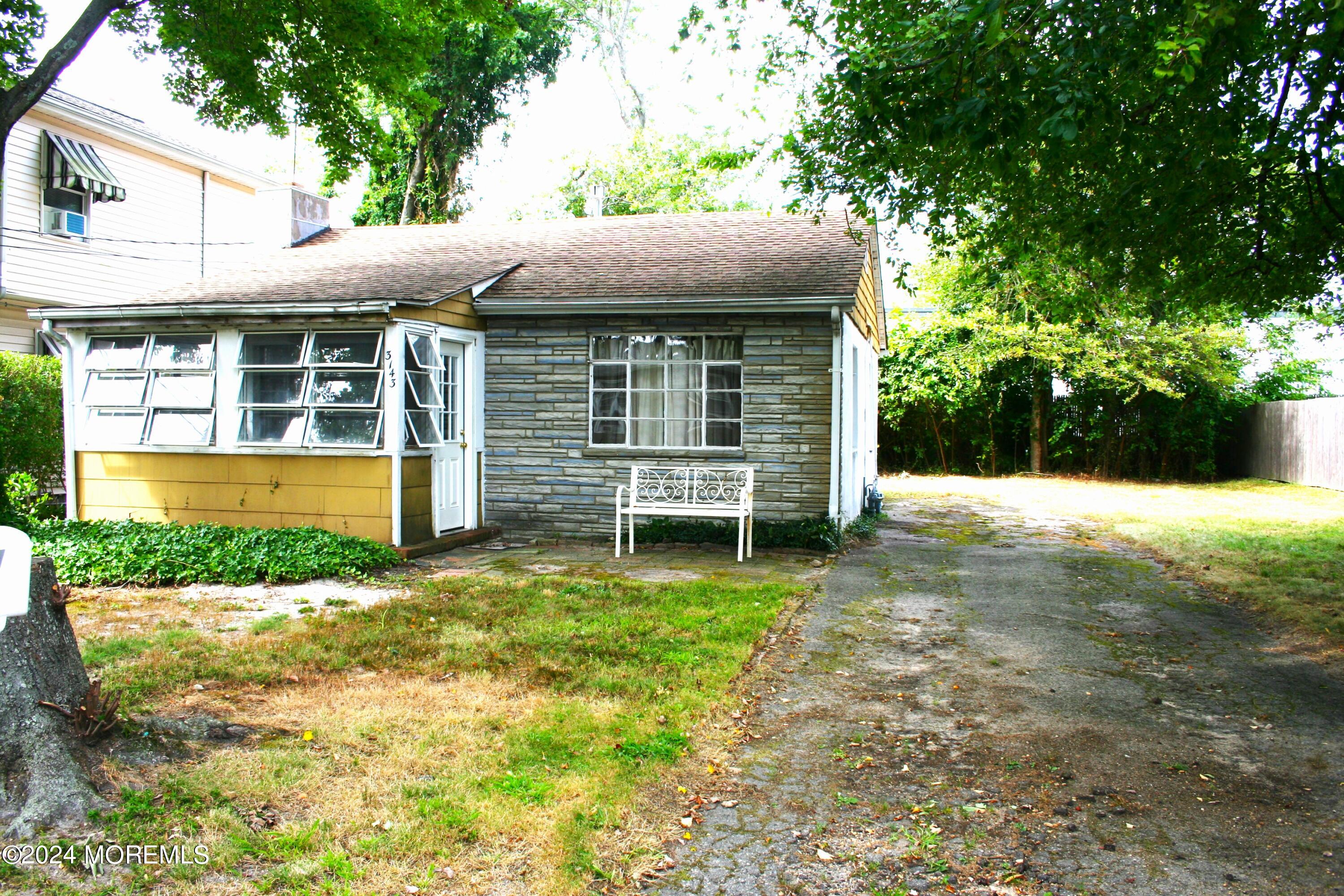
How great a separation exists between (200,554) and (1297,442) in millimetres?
20918

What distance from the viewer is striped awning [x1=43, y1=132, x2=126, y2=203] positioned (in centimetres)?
1510

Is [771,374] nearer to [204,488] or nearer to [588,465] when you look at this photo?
[588,465]

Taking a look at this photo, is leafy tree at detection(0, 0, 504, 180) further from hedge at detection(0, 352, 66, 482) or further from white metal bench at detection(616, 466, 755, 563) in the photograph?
white metal bench at detection(616, 466, 755, 563)

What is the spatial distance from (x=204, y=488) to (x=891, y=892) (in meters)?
9.98

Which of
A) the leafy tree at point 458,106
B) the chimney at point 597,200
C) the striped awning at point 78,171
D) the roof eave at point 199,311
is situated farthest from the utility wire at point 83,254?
the chimney at point 597,200

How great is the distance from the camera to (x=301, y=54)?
1110 cm

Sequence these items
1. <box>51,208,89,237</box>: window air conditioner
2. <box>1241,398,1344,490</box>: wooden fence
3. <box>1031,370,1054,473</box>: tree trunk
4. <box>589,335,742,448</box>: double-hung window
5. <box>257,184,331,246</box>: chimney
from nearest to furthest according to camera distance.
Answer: <box>589,335,742,448</box>: double-hung window → <box>257,184,331,246</box>: chimney → <box>51,208,89,237</box>: window air conditioner → <box>1241,398,1344,490</box>: wooden fence → <box>1031,370,1054,473</box>: tree trunk

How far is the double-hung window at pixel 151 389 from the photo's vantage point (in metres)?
10.8

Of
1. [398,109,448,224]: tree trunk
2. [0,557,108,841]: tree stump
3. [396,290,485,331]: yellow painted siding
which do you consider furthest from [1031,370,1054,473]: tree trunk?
[0,557,108,841]: tree stump

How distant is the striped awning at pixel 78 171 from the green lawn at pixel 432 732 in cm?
1226

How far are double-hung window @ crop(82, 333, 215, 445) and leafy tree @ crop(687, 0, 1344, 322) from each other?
696 centimetres

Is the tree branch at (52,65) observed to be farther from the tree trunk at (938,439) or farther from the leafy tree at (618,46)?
the leafy tree at (618,46)

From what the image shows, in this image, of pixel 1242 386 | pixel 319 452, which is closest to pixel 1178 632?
pixel 319 452

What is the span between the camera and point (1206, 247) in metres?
8.16
